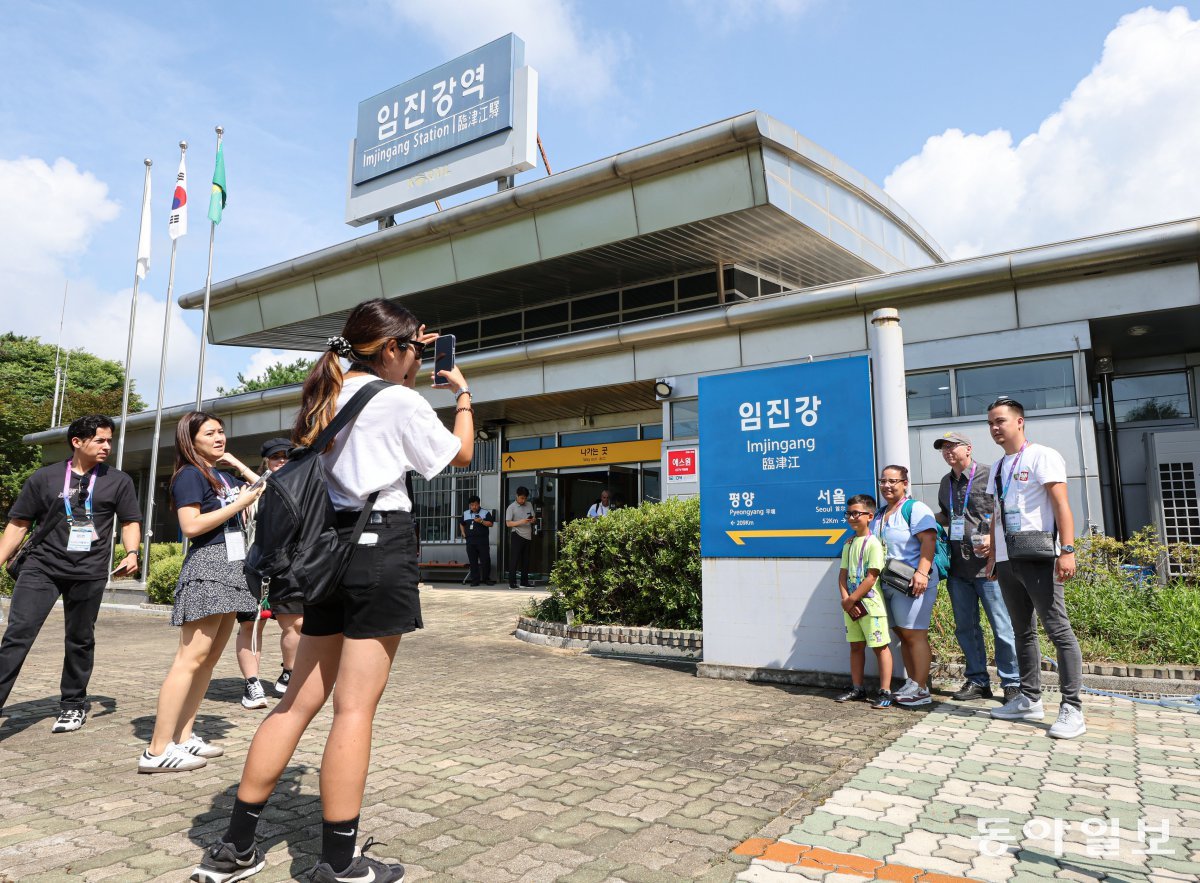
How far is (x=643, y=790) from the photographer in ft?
11.7

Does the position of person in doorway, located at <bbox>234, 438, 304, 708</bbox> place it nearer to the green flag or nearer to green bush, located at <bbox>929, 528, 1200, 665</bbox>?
green bush, located at <bbox>929, 528, 1200, 665</bbox>

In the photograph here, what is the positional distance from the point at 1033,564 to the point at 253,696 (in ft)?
17.9

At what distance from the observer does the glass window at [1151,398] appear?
40.8 ft

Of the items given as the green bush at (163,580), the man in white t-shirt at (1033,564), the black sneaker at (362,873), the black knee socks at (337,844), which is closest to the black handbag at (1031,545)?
the man in white t-shirt at (1033,564)

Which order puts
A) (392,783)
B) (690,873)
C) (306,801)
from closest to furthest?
1. (690,873)
2. (306,801)
3. (392,783)

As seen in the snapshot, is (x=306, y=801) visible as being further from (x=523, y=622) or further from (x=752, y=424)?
(x=523, y=622)

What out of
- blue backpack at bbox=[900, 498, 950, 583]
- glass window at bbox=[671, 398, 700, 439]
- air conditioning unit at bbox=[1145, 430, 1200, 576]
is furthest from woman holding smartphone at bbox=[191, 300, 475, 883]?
air conditioning unit at bbox=[1145, 430, 1200, 576]

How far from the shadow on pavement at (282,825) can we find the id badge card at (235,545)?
1162 mm

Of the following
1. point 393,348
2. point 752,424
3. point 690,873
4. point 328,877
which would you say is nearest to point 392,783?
point 328,877

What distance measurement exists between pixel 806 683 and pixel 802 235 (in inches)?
391

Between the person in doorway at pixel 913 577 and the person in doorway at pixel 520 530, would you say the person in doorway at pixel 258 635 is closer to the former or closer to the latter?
the person in doorway at pixel 913 577

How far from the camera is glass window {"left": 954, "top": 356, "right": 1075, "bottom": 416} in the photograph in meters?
10.8

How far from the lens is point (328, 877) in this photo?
243 cm

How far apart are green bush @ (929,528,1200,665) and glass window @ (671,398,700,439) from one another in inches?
256
